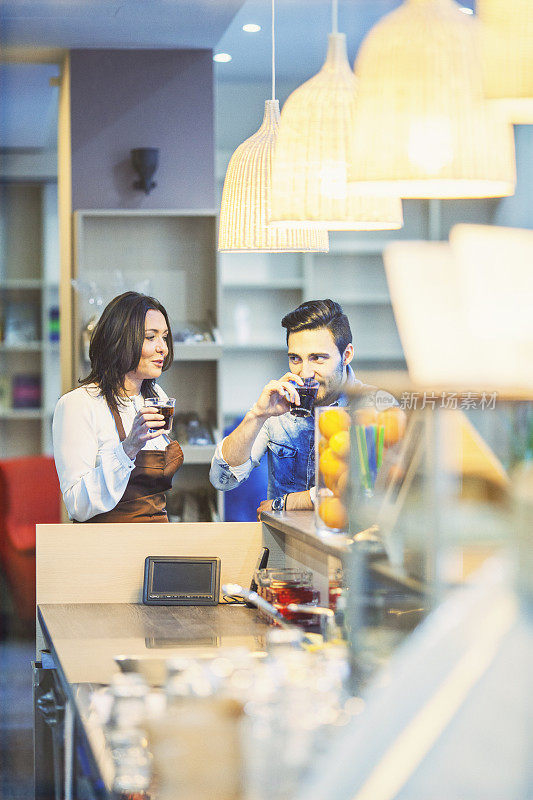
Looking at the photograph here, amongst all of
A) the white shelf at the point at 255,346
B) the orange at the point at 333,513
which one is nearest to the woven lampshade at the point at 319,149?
the orange at the point at 333,513

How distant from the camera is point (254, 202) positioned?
2514 millimetres

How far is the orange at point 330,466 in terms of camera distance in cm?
190

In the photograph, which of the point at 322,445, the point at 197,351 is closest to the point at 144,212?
the point at 197,351

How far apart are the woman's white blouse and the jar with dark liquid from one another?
28.6 inches

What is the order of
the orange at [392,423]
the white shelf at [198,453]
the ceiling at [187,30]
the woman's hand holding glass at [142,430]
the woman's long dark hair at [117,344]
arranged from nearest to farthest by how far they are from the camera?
the orange at [392,423]
the woman's hand holding glass at [142,430]
the woman's long dark hair at [117,344]
the ceiling at [187,30]
the white shelf at [198,453]

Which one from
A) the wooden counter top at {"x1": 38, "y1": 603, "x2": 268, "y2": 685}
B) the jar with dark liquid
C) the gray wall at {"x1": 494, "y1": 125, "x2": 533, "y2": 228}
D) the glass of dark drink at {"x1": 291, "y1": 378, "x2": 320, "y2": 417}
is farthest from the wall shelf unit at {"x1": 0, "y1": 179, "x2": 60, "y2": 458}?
the jar with dark liquid

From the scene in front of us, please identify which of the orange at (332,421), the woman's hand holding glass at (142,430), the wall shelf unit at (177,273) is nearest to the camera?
the orange at (332,421)

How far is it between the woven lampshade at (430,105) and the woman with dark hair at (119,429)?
1.17 m

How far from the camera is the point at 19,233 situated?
816 cm

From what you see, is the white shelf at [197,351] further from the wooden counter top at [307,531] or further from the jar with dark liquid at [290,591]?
the jar with dark liquid at [290,591]

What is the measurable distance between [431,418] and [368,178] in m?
0.58

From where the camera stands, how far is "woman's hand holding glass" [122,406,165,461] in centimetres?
262

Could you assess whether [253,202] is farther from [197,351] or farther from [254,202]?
[197,351]

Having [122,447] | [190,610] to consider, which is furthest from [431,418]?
[122,447]
